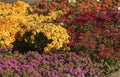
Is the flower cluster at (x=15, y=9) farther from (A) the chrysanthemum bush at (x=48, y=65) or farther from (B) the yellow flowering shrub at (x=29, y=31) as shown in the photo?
(A) the chrysanthemum bush at (x=48, y=65)

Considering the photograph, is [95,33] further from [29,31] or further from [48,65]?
[48,65]

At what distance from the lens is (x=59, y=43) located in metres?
8.09

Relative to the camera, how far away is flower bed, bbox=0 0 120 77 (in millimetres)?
6855

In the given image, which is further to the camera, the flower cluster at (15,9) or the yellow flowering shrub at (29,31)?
the flower cluster at (15,9)

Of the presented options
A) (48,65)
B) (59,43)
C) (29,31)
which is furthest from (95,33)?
(48,65)

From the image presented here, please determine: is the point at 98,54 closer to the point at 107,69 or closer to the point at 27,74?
the point at 107,69

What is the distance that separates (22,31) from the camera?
27.6ft

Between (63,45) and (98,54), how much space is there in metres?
0.70

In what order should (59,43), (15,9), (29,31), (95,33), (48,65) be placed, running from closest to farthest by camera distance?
(48,65) < (59,43) < (29,31) < (95,33) < (15,9)

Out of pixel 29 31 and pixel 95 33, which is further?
pixel 95 33

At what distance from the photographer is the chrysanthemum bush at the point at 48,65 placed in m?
6.49

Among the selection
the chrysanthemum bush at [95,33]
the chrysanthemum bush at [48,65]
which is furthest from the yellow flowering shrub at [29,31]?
the chrysanthemum bush at [48,65]

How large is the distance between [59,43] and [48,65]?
116cm

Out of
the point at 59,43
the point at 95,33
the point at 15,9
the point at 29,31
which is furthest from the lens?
A: the point at 15,9
